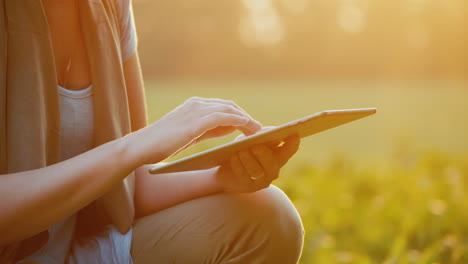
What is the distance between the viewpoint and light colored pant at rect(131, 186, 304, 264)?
1312 millimetres

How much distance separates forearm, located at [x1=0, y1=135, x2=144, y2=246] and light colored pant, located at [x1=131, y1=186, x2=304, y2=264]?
28 centimetres

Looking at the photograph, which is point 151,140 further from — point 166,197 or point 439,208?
point 439,208

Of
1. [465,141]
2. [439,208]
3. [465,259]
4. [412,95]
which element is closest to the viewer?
[465,259]

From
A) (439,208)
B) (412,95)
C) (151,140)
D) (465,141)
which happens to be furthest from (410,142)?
(151,140)

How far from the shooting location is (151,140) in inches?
42.9

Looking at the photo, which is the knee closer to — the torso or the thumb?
the thumb

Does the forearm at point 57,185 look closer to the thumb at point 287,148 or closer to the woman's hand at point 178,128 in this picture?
the woman's hand at point 178,128

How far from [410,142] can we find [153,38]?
27.0ft

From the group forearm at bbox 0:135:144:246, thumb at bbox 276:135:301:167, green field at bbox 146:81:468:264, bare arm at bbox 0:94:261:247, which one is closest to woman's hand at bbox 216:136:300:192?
thumb at bbox 276:135:301:167

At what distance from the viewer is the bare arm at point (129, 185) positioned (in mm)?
1369

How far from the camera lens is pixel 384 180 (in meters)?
3.54

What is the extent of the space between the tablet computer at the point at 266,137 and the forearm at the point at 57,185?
9 centimetres

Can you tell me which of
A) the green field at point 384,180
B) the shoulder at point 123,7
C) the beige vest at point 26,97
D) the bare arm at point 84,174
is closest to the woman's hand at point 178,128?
the bare arm at point 84,174

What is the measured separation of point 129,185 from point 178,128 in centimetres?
38
